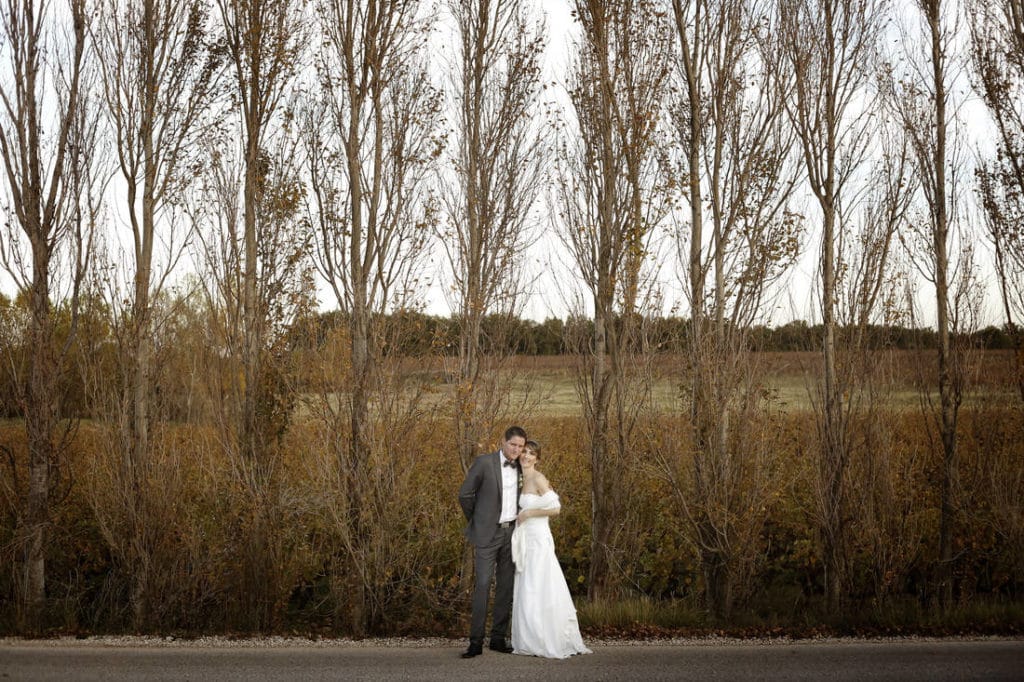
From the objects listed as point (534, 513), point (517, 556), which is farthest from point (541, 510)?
point (517, 556)

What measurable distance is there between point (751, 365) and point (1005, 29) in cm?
636

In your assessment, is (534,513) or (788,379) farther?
(788,379)

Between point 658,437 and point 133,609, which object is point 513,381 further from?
point 133,609

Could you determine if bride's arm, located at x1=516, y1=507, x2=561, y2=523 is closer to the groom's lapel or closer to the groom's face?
the groom's lapel

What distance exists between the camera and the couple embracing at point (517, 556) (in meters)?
7.83

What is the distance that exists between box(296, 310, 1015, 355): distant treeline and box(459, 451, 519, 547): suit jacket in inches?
108

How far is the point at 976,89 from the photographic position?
39.9ft

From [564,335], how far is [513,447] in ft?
11.3

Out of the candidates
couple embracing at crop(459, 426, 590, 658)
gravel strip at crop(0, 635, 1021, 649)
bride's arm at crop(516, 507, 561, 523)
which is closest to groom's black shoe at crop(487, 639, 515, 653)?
couple embracing at crop(459, 426, 590, 658)

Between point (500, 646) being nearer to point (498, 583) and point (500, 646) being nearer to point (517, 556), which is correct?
point (498, 583)

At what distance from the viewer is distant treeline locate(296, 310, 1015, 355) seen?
10.6m

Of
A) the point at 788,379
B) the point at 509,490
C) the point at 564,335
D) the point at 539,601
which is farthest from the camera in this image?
the point at 788,379

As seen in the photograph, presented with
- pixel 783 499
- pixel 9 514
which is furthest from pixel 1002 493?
pixel 9 514

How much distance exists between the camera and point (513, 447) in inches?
316
